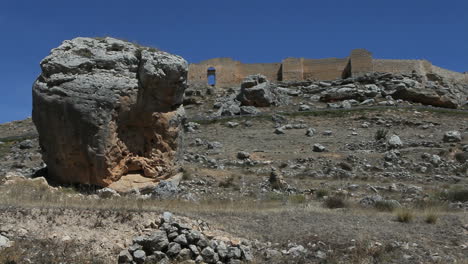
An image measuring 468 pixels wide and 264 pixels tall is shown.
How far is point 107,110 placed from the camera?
11.6 metres

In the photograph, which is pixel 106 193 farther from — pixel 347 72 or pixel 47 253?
pixel 347 72

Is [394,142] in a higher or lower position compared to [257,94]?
lower

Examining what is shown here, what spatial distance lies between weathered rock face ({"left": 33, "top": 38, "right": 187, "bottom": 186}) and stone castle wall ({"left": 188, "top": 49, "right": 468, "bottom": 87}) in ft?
76.6

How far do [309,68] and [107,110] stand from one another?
26947 mm

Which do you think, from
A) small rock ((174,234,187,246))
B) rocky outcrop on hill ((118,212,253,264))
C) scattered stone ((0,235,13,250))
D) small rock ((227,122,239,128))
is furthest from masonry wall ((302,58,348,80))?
scattered stone ((0,235,13,250))

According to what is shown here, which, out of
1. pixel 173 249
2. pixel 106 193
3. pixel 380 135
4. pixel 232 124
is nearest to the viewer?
pixel 173 249

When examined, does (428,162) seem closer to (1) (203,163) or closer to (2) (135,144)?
Answer: (1) (203,163)

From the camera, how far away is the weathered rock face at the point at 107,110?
11453 millimetres

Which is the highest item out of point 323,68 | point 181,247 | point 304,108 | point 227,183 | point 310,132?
point 323,68

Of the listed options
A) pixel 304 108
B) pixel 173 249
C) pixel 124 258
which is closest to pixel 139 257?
pixel 124 258

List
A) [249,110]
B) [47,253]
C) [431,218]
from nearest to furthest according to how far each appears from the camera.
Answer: [47,253], [431,218], [249,110]

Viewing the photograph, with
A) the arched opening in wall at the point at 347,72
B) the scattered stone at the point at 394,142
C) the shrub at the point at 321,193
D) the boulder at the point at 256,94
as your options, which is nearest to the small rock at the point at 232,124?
the boulder at the point at 256,94

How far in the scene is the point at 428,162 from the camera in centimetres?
1770

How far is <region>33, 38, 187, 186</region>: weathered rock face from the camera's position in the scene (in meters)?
11.5
